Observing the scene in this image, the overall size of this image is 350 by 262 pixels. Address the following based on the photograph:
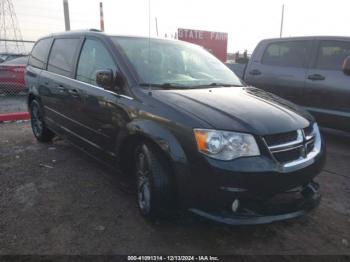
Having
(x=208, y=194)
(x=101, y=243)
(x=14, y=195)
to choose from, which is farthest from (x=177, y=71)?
(x=14, y=195)

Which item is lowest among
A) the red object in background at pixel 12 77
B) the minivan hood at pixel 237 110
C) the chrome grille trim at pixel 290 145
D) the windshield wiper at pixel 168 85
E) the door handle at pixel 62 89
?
the red object in background at pixel 12 77

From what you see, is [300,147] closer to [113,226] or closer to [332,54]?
[113,226]

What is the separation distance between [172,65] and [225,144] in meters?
1.45

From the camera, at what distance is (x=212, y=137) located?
2570 mm

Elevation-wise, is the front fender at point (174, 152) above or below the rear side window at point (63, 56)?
below

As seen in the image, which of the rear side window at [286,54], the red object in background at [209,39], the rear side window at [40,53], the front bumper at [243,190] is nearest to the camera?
the front bumper at [243,190]

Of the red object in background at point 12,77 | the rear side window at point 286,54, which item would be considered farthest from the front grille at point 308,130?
the red object in background at point 12,77

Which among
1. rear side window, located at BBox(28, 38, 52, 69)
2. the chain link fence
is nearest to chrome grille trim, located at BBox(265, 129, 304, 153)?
rear side window, located at BBox(28, 38, 52, 69)

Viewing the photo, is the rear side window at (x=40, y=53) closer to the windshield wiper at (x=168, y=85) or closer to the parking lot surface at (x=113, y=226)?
the parking lot surface at (x=113, y=226)

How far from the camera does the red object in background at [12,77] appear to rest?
1042 cm

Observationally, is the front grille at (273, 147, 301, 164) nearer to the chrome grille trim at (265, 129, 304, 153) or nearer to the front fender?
the chrome grille trim at (265, 129, 304, 153)

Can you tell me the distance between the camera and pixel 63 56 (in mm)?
4676

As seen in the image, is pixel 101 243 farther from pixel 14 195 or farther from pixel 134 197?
pixel 14 195

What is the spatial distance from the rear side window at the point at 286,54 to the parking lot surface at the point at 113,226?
2.42 m
